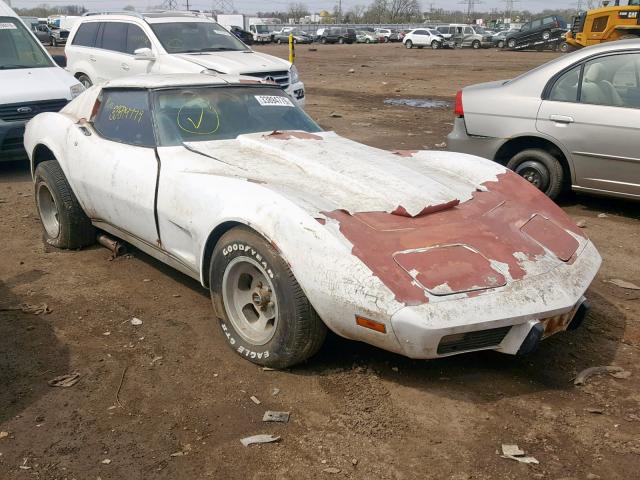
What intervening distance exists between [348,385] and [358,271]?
690mm

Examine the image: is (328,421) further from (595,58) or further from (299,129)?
(595,58)

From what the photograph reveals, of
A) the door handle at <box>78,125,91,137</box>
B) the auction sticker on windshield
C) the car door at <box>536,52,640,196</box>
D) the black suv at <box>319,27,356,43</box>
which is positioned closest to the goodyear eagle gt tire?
the auction sticker on windshield

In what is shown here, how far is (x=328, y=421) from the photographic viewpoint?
3.13 m

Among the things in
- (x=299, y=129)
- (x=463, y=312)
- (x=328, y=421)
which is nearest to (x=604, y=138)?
(x=299, y=129)

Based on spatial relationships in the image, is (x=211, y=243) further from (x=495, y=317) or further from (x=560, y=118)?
Result: (x=560, y=118)

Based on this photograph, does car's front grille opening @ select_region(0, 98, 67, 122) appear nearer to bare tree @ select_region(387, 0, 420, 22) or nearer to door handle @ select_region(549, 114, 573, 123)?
door handle @ select_region(549, 114, 573, 123)

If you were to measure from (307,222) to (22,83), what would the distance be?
6.78m

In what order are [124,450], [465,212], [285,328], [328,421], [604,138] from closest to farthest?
[124,450], [328,421], [285,328], [465,212], [604,138]

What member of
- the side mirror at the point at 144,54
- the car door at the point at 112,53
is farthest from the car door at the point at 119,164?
the car door at the point at 112,53

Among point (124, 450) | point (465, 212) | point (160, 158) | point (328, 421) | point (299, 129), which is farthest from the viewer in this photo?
point (299, 129)

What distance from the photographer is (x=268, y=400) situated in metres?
3.31

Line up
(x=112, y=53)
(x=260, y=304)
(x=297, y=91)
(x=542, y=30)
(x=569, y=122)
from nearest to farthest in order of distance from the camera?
1. (x=260, y=304)
2. (x=569, y=122)
3. (x=297, y=91)
4. (x=112, y=53)
5. (x=542, y=30)

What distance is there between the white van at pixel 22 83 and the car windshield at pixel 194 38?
1676 mm

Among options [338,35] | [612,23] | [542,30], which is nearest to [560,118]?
[612,23]
